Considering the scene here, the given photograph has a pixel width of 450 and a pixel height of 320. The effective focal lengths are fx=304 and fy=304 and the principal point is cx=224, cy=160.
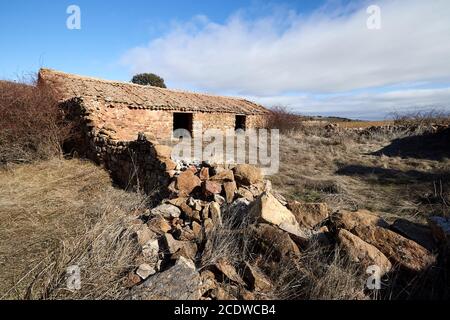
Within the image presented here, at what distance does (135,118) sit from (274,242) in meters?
9.59

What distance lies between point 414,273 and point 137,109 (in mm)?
10609

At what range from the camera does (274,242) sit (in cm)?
307

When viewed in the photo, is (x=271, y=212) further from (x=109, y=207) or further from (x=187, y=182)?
(x=109, y=207)

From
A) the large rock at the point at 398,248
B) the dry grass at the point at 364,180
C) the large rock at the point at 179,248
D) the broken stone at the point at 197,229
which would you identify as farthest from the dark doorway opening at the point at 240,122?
the large rock at the point at 398,248

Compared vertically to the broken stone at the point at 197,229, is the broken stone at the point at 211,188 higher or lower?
higher

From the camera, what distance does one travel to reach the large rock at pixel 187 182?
15.1ft

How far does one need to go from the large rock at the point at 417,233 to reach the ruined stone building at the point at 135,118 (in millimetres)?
3455

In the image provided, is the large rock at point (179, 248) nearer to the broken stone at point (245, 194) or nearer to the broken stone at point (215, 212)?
the broken stone at point (215, 212)

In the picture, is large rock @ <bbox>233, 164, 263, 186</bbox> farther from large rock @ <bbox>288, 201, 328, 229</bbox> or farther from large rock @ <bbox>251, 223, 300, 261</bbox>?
large rock @ <bbox>251, 223, 300, 261</bbox>

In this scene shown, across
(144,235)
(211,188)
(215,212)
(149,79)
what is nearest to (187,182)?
(211,188)

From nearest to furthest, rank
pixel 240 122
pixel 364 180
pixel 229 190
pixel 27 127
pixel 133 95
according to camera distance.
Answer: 1. pixel 229 190
2. pixel 364 180
3. pixel 27 127
4. pixel 133 95
5. pixel 240 122

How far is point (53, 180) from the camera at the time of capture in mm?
6062

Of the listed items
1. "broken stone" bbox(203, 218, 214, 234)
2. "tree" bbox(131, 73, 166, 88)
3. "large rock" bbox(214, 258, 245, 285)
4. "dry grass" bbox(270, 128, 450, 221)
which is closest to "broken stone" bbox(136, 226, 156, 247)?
"broken stone" bbox(203, 218, 214, 234)

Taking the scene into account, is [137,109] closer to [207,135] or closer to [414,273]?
[207,135]
